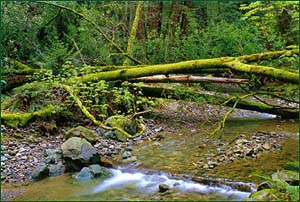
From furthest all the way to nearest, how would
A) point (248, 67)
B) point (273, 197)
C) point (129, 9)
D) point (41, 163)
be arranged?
point (129, 9), point (248, 67), point (41, 163), point (273, 197)

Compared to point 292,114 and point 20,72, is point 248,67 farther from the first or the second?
point 20,72

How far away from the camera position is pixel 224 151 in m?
6.73

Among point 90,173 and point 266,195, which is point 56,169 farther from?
point 266,195

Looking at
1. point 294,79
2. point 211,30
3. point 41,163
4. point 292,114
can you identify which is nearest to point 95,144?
point 41,163

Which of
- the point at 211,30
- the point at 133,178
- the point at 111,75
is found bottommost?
the point at 133,178

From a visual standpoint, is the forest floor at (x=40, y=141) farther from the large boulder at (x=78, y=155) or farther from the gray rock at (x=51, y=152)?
the large boulder at (x=78, y=155)

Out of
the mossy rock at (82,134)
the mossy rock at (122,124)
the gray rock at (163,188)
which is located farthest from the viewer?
the mossy rock at (122,124)

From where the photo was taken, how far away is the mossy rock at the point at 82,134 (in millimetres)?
6711

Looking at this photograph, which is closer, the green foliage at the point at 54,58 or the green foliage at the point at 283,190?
the green foliage at the point at 283,190

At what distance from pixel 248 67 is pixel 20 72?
4804mm

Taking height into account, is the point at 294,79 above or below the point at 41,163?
above

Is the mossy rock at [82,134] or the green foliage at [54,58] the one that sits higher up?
the green foliage at [54,58]

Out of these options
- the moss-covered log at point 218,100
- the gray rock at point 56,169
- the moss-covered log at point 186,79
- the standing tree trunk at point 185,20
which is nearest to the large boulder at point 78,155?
the gray rock at point 56,169

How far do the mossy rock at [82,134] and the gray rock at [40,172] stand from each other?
3.90ft
